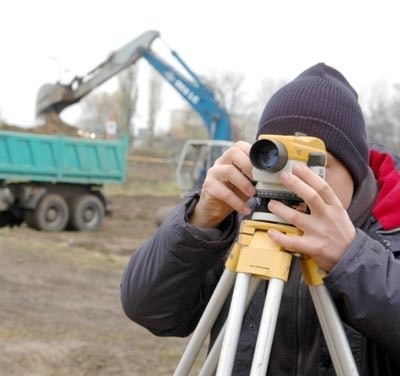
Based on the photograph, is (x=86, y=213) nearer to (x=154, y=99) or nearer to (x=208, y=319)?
(x=208, y=319)

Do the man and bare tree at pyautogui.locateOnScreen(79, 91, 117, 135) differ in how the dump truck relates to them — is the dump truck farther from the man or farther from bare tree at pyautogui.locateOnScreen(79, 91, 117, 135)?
bare tree at pyautogui.locateOnScreen(79, 91, 117, 135)

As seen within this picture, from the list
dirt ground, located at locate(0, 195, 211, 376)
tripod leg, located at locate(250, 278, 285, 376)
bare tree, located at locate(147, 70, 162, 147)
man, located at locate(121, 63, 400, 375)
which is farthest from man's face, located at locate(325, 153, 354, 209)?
bare tree, located at locate(147, 70, 162, 147)

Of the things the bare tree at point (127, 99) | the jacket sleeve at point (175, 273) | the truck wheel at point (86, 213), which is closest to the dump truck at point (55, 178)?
the truck wheel at point (86, 213)

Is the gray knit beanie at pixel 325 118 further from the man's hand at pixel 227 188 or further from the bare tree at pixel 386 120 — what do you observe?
the bare tree at pixel 386 120

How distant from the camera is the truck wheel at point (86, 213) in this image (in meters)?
14.3

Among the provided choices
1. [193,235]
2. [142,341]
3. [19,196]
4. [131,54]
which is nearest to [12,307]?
[142,341]

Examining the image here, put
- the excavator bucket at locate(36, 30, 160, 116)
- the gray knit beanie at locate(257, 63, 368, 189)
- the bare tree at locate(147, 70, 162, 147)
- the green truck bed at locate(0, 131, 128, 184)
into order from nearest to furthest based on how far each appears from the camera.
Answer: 1. the gray knit beanie at locate(257, 63, 368, 189)
2. the green truck bed at locate(0, 131, 128, 184)
3. the excavator bucket at locate(36, 30, 160, 116)
4. the bare tree at locate(147, 70, 162, 147)

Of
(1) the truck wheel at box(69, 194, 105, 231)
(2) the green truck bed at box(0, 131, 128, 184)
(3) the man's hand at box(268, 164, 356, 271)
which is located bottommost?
(1) the truck wheel at box(69, 194, 105, 231)

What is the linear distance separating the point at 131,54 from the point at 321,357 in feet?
51.1

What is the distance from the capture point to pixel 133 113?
45.7 meters

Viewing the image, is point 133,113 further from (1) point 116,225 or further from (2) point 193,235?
(2) point 193,235

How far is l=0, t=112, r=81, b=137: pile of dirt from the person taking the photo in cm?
1469

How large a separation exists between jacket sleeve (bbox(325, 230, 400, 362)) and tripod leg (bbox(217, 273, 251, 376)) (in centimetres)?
15

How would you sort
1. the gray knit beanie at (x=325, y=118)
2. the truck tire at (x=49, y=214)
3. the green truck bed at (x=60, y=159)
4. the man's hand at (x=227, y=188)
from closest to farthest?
A: the man's hand at (x=227, y=188), the gray knit beanie at (x=325, y=118), the green truck bed at (x=60, y=159), the truck tire at (x=49, y=214)
